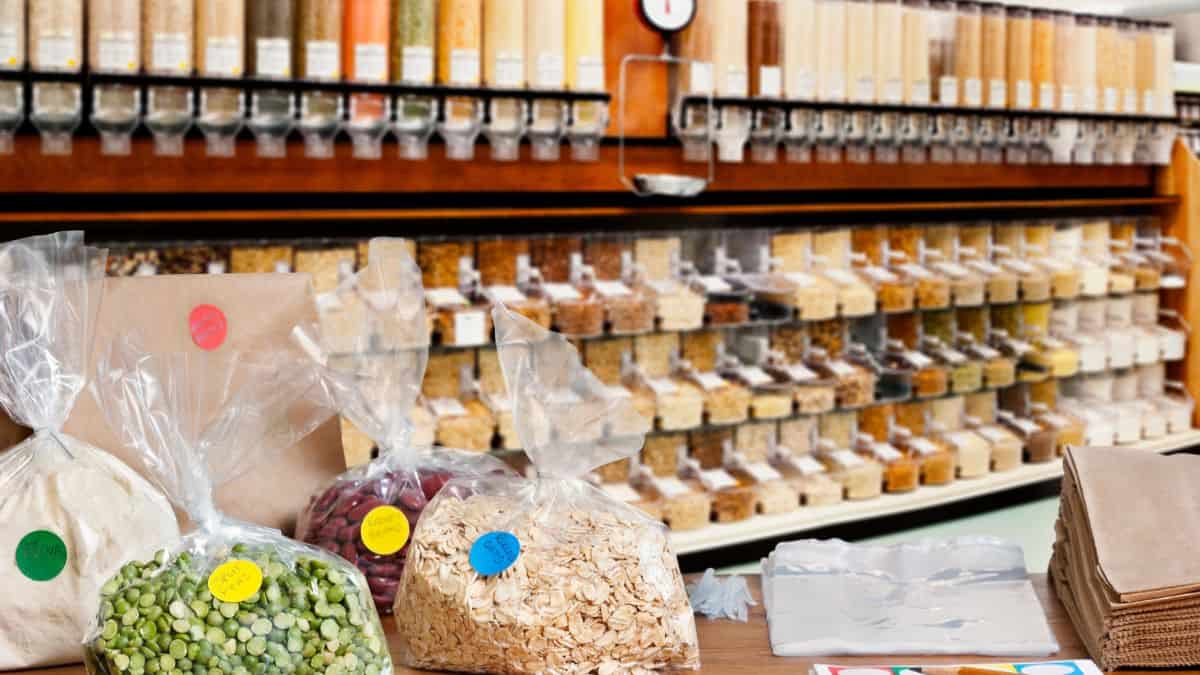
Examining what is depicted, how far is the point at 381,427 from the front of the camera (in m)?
1.42

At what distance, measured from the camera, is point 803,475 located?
3.92 m

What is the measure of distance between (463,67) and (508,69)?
0.43 feet

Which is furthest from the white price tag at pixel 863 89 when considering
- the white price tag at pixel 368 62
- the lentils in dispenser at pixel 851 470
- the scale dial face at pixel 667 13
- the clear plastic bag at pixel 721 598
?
the clear plastic bag at pixel 721 598

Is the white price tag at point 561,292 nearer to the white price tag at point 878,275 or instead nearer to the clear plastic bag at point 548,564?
the white price tag at point 878,275

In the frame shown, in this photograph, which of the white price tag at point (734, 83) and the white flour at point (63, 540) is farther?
the white price tag at point (734, 83)

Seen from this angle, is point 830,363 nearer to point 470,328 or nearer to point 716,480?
point 716,480

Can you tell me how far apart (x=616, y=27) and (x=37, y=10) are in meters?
1.62

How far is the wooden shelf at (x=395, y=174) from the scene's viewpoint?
305 cm

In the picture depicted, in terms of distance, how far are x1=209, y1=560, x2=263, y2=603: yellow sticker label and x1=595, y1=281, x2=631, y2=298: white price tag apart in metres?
2.46

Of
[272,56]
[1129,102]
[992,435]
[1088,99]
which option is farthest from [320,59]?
[1129,102]

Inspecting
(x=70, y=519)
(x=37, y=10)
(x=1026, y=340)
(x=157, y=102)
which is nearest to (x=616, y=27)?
(x=157, y=102)

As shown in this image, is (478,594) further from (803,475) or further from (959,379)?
(959,379)

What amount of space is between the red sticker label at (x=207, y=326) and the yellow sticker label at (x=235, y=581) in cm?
44

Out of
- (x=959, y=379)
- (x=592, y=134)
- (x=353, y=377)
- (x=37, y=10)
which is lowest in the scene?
(x=959, y=379)
